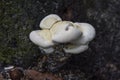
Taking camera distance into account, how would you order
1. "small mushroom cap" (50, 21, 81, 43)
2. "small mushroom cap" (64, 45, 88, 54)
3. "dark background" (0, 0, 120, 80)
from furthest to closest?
1. "dark background" (0, 0, 120, 80)
2. "small mushroom cap" (64, 45, 88, 54)
3. "small mushroom cap" (50, 21, 81, 43)

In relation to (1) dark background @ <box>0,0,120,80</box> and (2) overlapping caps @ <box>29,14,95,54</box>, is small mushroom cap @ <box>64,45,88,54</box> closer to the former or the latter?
(2) overlapping caps @ <box>29,14,95,54</box>

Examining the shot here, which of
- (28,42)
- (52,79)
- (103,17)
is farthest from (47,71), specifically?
(103,17)

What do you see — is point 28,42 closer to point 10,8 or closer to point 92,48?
point 10,8

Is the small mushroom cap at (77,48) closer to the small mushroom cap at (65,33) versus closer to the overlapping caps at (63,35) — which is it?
the overlapping caps at (63,35)

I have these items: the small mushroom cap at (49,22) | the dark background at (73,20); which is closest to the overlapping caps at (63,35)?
the small mushroom cap at (49,22)

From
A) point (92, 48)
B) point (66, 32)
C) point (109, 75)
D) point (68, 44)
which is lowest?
point (109, 75)

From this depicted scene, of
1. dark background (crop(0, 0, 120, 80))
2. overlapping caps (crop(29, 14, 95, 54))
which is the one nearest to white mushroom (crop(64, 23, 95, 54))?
overlapping caps (crop(29, 14, 95, 54))
